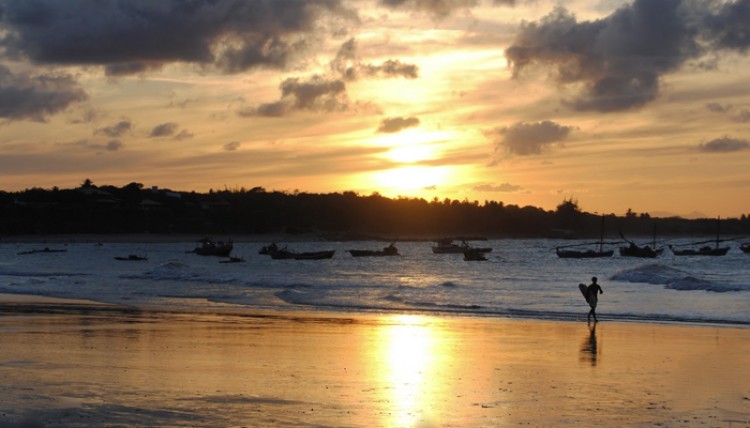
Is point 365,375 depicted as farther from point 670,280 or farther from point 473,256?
point 473,256

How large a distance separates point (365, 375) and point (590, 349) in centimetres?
711

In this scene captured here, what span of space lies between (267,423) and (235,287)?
38.4 meters

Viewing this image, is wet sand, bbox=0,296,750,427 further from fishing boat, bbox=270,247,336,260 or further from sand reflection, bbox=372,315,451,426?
fishing boat, bbox=270,247,336,260

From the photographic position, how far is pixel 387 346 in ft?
69.4

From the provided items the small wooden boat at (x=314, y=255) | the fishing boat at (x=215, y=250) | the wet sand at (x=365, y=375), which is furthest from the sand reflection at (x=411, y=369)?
the fishing boat at (x=215, y=250)

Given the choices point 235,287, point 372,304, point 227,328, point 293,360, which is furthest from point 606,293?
point 293,360

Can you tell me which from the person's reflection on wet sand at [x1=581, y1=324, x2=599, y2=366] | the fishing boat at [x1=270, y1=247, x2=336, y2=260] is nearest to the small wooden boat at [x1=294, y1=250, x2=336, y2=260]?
the fishing boat at [x1=270, y1=247, x2=336, y2=260]

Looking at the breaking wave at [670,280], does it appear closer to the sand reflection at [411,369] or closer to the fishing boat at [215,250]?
the sand reflection at [411,369]

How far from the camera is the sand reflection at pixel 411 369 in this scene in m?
13.1

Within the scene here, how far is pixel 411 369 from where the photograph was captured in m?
17.2

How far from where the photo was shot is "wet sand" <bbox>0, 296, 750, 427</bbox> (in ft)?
41.6

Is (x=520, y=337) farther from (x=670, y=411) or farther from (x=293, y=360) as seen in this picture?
(x=670, y=411)

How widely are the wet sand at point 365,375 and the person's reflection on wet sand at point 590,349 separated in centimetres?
6

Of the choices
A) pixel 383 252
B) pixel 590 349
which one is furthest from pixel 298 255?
pixel 590 349
